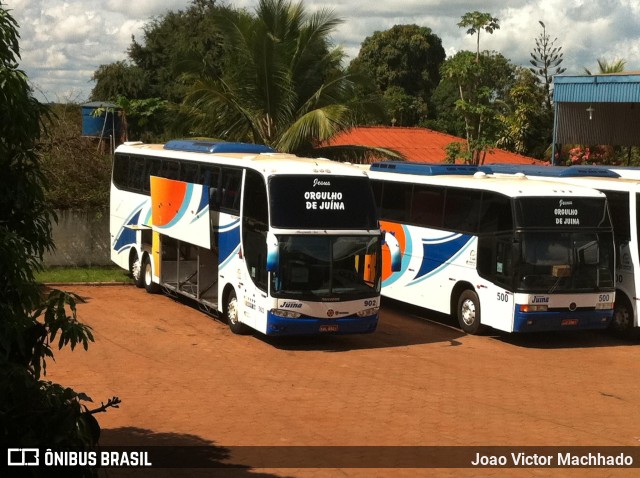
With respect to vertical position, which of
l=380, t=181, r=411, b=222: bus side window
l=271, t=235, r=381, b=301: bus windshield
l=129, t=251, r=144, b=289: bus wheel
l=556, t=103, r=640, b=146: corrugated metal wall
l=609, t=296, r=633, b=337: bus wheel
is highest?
l=556, t=103, r=640, b=146: corrugated metal wall

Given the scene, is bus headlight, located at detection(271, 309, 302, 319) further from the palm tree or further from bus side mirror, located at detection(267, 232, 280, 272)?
the palm tree

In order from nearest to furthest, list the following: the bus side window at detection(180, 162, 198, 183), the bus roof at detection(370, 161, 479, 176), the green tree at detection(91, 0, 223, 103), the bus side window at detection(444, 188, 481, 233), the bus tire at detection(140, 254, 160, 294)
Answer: the bus side window at detection(444, 188, 481, 233) < the bus roof at detection(370, 161, 479, 176) < the bus side window at detection(180, 162, 198, 183) < the bus tire at detection(140, 254, 160, 294) < the green tree at detection(91, 0, 223, 103)

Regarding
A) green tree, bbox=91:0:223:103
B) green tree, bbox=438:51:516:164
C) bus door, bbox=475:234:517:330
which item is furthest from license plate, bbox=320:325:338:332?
green tree, bbox=91:0:223:103

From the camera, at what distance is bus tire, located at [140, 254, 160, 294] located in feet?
79.4

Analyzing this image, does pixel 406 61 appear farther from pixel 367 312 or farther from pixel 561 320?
pixel 367 312

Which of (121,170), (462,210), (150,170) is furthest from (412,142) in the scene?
(462,210)

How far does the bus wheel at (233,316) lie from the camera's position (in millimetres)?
19281

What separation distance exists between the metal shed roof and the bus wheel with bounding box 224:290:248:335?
538 inches

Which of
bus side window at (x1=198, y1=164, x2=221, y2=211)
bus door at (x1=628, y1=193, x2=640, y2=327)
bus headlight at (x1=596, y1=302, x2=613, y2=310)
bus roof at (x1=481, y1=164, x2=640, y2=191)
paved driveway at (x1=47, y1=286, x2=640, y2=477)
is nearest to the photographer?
paved driveway at (x1=47, y1=286, x2=640, y2=477)

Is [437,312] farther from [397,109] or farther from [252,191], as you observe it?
[397,109]

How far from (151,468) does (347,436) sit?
2.60 meters

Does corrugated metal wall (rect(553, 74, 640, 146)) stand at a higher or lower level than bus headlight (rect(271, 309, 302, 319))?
higher

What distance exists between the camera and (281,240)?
56.9 feet

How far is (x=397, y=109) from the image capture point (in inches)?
2400
